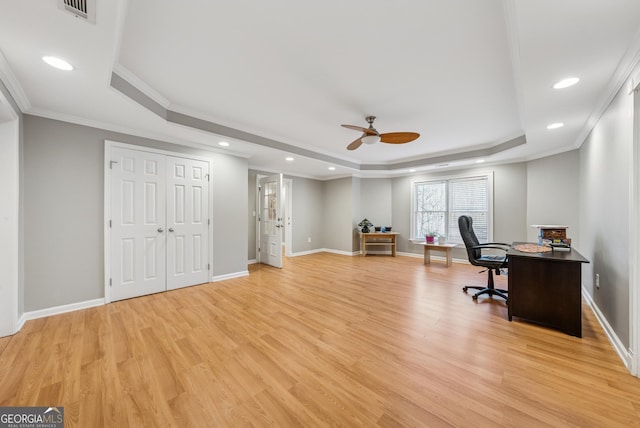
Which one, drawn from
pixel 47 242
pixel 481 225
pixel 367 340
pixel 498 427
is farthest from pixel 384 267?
pixel 47 242

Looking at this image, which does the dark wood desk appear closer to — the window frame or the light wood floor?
the light wood floor

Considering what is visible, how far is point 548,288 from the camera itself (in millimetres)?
2543

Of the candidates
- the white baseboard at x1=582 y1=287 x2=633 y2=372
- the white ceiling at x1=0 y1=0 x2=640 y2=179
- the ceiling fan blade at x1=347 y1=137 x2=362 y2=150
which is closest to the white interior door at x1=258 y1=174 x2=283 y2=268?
the white ceiling at x1=0 y1=0 x2=640 y2=179

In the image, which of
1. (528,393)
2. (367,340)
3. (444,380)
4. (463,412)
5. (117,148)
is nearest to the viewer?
(463,412)

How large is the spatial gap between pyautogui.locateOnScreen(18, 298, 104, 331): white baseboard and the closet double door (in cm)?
21

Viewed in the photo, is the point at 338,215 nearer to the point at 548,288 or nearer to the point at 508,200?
the point at 508,200

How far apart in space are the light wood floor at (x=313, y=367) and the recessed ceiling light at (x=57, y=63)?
238 centimetres

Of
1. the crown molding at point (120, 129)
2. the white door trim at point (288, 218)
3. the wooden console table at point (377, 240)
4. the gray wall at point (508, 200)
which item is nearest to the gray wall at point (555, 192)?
the gray wall at point (508, 200)

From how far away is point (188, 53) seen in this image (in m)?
Answer: 2.10

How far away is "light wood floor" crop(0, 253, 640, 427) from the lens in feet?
4.77

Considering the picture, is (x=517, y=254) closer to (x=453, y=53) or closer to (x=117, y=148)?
(x=453, y=53)

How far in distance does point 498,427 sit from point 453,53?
8.83ft

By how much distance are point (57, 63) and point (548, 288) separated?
4931mm

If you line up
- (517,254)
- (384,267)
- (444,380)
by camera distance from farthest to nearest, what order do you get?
(384,267) < (517,254) < (444,380)
